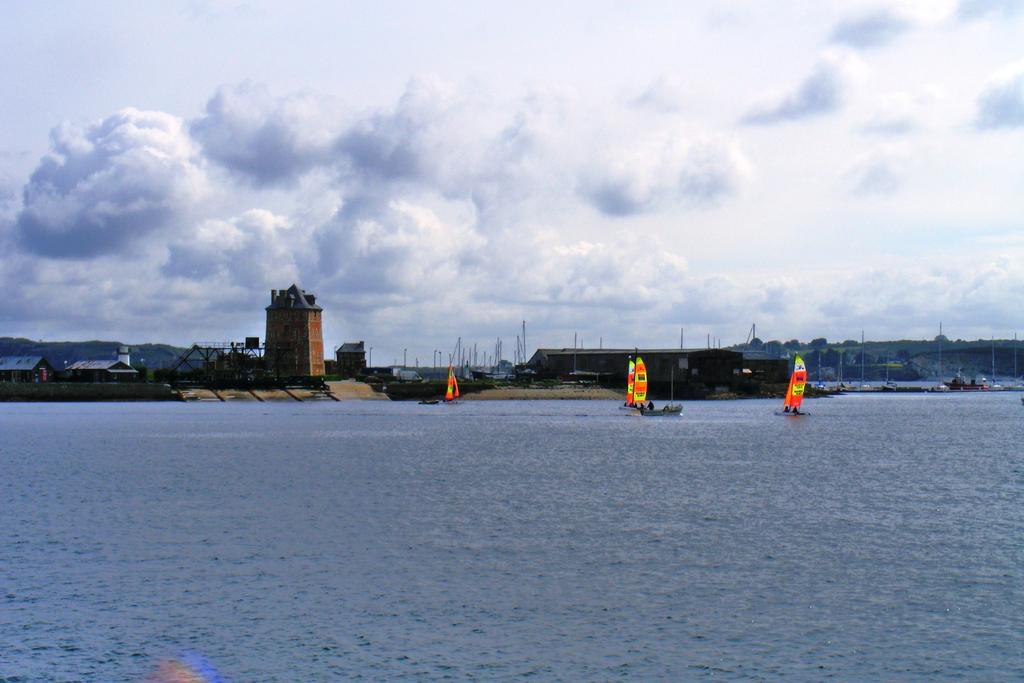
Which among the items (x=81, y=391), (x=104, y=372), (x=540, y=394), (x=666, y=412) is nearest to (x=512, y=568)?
(x=666, y=412)

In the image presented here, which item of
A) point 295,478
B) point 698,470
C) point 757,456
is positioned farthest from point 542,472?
point 757,456

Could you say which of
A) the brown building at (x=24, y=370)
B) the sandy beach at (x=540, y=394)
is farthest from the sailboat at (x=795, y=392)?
the brown building at (x=24, y=370)

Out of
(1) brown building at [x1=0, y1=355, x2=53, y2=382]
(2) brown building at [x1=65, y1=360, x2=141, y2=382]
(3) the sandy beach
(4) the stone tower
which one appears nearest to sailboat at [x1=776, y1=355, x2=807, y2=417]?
(3) the sandy beach

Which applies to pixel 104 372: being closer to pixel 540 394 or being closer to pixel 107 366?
pixel 107 366

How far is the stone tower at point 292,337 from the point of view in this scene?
18938 cm

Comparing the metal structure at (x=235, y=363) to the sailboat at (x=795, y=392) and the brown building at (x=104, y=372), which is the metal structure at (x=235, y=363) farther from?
the sailboat at (x=795, y=392)

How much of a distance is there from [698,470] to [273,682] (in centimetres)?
4200

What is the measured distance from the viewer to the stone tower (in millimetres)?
189375

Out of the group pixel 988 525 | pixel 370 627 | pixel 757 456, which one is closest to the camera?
pixel 370 627

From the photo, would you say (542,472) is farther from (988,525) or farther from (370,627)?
(370,627)

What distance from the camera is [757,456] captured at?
7031cm

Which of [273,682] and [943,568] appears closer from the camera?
[273,682]

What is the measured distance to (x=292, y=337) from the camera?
19000 cm

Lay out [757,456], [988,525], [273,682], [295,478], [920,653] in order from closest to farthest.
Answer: [273,682] < [920,653] < [988,525] < [295,478] < [757,456]
